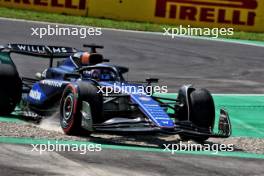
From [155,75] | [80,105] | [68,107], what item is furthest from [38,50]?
[155,75]

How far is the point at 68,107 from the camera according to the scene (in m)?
10.0

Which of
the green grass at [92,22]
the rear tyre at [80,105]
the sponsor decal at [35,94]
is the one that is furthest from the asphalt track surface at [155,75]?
the sponsor decal at [35,94]

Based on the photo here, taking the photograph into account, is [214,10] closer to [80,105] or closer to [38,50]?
[38,50]

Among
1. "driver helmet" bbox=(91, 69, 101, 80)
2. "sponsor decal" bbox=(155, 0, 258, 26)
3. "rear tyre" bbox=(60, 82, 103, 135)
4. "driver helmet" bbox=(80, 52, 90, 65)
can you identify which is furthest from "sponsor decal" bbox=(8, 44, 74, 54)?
"sponsor decal" bbox=(155, 0, 258, 26)

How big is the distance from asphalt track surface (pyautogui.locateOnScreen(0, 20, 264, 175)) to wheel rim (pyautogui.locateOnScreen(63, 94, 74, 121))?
1.19m

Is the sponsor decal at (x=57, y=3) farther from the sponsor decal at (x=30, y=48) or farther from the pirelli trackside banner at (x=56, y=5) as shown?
the sponsor decal at (x=30, y=48)

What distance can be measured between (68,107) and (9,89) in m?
1.27

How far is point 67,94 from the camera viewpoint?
33.0 ft

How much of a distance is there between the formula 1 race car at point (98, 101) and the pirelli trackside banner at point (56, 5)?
1560 centimetres

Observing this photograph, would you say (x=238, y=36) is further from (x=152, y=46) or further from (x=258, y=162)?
(x=258, y=162)

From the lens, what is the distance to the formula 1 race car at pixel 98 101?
9.59 metres

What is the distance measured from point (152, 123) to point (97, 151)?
105 cm

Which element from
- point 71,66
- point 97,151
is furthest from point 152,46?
point 97,151

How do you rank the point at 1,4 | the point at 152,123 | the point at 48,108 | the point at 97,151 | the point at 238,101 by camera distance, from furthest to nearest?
the point at 1,4 < the point at 238,101 < the point at 48,108 < the point at 152,123 < the point at 97,151
